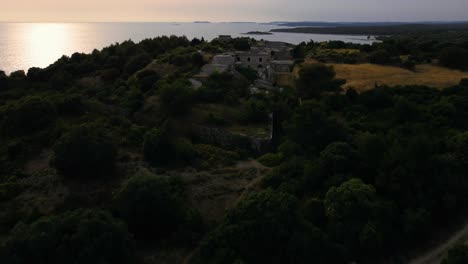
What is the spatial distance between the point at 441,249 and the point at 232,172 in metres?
10.5

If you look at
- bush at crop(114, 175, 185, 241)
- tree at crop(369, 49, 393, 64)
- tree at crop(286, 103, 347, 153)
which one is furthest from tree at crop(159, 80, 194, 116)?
tree at crop(369, 49, 393, 64)

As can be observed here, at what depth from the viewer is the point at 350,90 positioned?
2903cm

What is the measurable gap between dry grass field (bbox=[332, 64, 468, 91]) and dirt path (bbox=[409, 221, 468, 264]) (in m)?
19.3

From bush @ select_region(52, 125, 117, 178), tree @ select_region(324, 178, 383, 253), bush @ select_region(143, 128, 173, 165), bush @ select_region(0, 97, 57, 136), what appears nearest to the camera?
tree @ select_region(324, 178, 383, 253)

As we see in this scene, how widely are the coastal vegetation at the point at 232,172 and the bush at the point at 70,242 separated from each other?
4 centimetres

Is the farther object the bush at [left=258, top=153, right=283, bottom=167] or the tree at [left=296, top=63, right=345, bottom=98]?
the tree at [left=296, top=63, right=345, bottom=98]

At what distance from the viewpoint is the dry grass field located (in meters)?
33.3

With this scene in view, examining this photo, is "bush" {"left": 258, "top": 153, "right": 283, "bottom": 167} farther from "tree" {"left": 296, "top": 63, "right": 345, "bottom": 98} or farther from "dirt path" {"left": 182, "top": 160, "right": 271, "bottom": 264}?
"tree" {"left": 296, "top": 63, "right": 345, "bottom": 98}

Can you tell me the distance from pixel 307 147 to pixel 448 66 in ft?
96.2

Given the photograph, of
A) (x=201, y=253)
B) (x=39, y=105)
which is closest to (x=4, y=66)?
(x=39, y=105)

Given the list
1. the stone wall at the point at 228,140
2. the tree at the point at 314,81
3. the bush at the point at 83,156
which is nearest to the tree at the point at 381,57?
the tree at the point at 314,81

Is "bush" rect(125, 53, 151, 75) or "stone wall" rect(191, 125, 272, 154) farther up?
"bush" rect(125, 53, 151, 75)

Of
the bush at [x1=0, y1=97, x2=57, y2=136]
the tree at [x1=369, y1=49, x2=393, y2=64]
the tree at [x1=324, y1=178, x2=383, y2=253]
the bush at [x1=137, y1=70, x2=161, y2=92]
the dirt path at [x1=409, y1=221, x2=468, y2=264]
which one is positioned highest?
the tree at [x1=369, y1=49, x2=393, y2=64]

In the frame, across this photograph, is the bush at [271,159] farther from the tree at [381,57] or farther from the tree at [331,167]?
the tree at [381,57]
